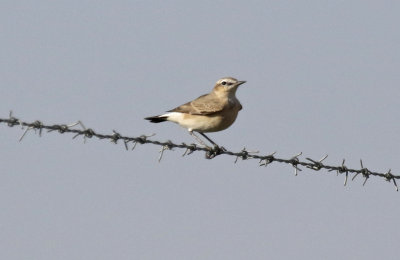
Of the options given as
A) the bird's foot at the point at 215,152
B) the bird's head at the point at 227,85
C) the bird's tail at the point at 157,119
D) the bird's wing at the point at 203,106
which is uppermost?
the bird's head at the point at 227,85

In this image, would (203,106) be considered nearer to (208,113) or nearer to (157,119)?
(208,113)

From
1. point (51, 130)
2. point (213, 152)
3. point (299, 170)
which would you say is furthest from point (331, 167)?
point (51, 130)

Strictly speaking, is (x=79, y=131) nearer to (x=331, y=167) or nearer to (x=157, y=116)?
(x=331, y=167)

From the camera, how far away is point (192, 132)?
15672 millimetres

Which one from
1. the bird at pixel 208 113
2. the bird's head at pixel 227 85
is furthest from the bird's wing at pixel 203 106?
the bird's head at pixel 227 85

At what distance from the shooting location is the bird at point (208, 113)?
15227 mm

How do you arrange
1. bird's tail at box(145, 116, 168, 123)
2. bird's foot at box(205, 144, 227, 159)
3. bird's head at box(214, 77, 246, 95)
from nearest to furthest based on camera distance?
bird's foot at box(205, 144, 227, 159) < bird's tail at box(145, 116, 168, 123) < bird's head at box(214, 77, 246, 95)

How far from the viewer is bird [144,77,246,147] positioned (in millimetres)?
15227

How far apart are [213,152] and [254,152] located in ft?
8.27

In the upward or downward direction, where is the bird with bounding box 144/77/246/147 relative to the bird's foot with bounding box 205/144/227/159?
upward

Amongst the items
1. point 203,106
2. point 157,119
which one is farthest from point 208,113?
point 157,119

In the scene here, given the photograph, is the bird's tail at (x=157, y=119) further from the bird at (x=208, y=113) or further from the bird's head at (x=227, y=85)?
the bird's head at (x=227, y=85)

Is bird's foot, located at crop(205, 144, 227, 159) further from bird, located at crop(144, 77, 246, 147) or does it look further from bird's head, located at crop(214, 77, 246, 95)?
bird's head, located at crop(214, 77, 246, 95)

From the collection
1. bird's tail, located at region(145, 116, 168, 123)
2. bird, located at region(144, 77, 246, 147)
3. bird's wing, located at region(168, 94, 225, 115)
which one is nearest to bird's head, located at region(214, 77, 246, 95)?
bird, located at region(144, 77, 246, 147)
